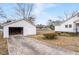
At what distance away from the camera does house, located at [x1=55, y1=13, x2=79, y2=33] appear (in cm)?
751

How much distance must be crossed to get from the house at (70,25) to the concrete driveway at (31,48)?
34cm

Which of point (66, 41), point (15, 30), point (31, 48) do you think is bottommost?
point (31, 48)

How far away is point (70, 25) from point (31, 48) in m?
0.73

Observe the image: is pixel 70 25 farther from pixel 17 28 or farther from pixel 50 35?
pixel 17 28

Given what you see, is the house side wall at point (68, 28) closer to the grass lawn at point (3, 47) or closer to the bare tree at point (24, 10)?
the bare tree at point (24, 10)

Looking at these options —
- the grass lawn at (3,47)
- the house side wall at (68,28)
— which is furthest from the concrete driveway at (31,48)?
the house side wall at (68,28)

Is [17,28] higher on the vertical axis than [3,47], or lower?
higher

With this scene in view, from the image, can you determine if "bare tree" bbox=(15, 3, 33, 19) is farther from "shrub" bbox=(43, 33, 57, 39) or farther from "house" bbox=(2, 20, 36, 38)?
"shrub" bbox=(43, 33, 57, 39)

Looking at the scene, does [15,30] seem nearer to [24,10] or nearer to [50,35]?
[24,10]

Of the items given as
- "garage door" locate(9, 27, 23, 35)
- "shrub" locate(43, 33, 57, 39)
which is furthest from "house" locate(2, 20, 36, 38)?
"shrub" locate(43, 33, 57, 39)

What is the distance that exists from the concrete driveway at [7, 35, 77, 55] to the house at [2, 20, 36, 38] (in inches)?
3.9

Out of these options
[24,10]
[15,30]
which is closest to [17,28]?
[15,30]

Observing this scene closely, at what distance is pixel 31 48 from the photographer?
751 centimetres

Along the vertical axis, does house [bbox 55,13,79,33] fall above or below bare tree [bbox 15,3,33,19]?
below
